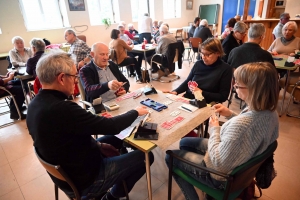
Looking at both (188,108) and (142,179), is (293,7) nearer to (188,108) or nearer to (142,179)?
(188,108)

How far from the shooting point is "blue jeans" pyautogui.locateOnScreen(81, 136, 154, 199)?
4.00 feet

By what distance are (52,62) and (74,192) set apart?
749 mm

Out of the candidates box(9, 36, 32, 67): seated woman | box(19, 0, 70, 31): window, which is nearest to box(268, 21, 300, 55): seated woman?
box(9, 36, 32, 67): seated woman

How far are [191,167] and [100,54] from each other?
1424mm

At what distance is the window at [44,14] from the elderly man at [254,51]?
5.52 metres

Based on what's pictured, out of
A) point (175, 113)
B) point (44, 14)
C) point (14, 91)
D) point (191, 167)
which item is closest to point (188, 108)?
point (175, 113)

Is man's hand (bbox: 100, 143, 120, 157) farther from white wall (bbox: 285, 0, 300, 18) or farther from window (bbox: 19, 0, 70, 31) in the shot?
white wall (bbox: 285, 0, 300, 18)

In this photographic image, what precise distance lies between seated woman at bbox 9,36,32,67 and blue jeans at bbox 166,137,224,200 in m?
A: 3.70

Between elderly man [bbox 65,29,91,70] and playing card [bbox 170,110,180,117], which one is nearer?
playing card [bbox 170,110,180,117]

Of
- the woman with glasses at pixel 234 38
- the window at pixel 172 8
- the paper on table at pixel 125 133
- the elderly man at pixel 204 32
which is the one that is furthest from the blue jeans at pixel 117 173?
the window at pixel 172 8

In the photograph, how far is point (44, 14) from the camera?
5750mm

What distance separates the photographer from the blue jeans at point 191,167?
115cm

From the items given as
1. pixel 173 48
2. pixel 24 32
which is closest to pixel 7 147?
pixel 173 48

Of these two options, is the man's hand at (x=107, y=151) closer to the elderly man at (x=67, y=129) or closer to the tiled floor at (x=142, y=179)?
the elderly man at (x=67, y=129)
